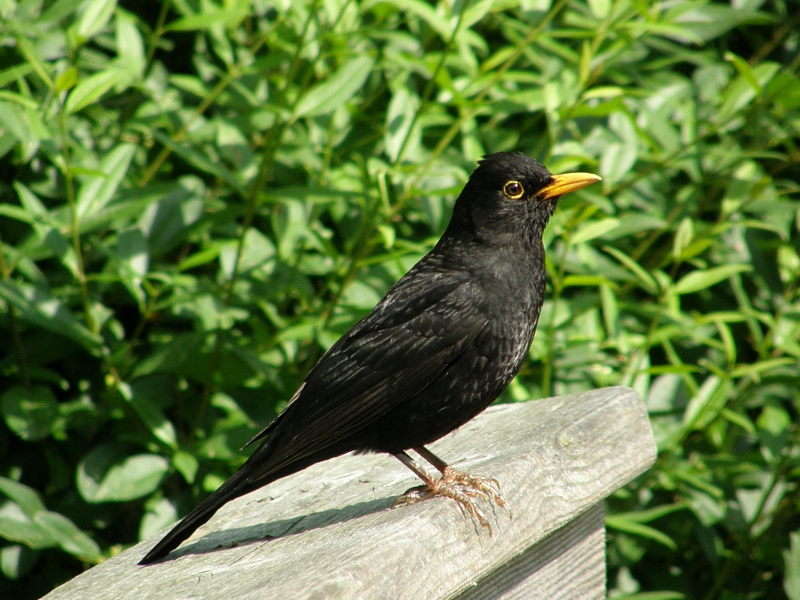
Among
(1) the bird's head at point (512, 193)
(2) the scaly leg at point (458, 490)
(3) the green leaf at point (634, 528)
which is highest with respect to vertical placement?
(1) the bird's head at point (512, 193)

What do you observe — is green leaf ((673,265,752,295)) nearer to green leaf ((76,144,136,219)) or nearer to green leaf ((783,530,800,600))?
green leaf ((783,530,800,600))

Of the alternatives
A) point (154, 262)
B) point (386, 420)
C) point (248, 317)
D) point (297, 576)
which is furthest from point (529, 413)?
point (154, 262)

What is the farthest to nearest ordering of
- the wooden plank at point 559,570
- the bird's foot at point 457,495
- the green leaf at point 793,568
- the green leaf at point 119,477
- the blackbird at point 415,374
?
the green leaf at point 793,568 → the green leaf at point 119,477 → the blackbird at point 415,374 → the wooden plank at point 559,570 → the bird's foot at point 457,495

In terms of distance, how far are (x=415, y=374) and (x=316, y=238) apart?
0.91 meters

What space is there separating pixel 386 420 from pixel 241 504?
592 millimetres

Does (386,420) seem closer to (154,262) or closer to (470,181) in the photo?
(470,181)

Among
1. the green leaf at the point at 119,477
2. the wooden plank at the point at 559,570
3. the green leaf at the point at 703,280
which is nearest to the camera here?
the wooden plank at the point at 559,570

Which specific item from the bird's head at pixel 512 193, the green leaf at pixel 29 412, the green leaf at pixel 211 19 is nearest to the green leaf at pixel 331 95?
the green leaf at pixel 211 19

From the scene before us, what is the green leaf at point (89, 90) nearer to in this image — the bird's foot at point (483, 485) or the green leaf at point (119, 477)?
the green leaf at point (119, 477)

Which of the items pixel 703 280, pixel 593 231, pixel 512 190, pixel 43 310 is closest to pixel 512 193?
pixel 512 190

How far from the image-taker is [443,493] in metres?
2.29

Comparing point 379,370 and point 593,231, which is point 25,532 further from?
point 593,231

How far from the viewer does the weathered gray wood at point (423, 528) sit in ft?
5.99

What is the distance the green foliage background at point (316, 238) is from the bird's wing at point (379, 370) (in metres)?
0.53
